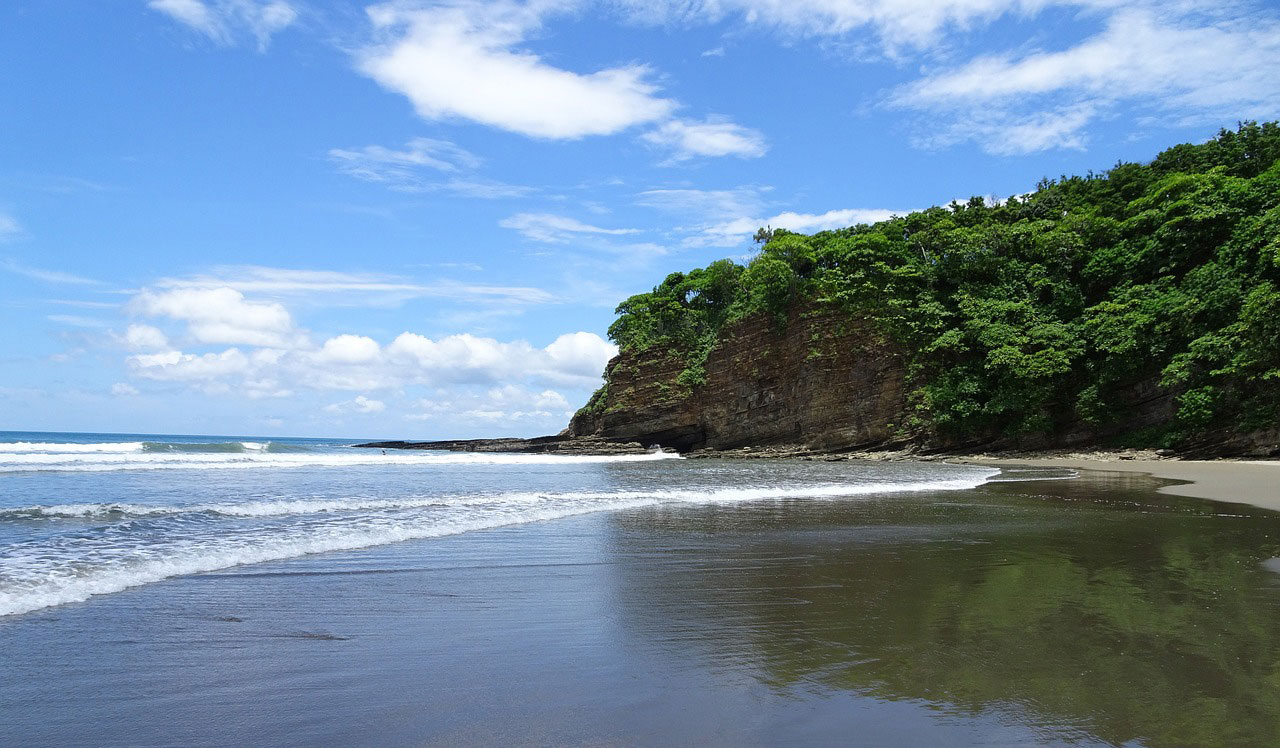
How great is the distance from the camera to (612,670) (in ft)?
13.6

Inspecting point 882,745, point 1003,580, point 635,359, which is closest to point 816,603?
point 1003,580

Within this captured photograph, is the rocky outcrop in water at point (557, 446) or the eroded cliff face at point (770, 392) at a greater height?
the eroded cliff face at point (770, 392)

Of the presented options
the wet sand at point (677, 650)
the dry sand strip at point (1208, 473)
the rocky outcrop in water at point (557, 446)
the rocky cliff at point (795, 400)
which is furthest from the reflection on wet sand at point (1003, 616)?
the rocky outcrop in water at point (557, 446)

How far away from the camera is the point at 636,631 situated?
4977 mm

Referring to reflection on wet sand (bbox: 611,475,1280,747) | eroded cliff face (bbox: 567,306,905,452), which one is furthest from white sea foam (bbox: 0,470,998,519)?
eroded cliff face (bbox: 567,306,905,452)

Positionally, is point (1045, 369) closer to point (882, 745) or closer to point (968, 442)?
point (968, 442)

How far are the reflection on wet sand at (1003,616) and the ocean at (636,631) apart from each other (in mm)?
28

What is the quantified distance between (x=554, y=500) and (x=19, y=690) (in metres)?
10.2

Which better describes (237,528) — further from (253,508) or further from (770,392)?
(770,392)

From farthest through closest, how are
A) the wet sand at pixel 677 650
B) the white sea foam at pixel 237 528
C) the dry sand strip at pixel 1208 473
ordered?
1. the dry sand strip at pixel 1208 473
2. the white sea foam at pixel 237 528
3. the wet sand at pixel 677 650

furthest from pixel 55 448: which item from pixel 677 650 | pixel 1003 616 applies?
pixel 1003 616

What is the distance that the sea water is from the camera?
7031mm

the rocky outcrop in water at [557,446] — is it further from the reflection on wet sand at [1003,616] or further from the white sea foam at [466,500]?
the reflection on wet sand at [1003,616]

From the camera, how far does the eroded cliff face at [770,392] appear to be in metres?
37.0
